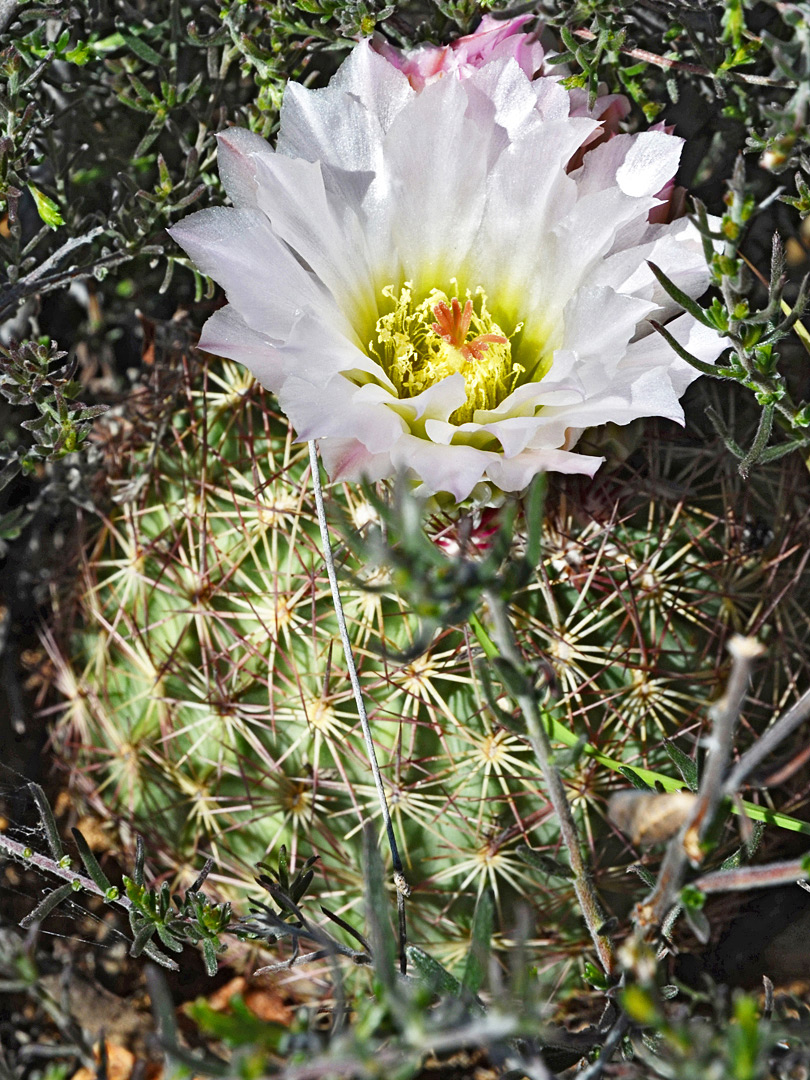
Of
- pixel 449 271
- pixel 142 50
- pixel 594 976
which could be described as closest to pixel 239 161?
pixel 449 271

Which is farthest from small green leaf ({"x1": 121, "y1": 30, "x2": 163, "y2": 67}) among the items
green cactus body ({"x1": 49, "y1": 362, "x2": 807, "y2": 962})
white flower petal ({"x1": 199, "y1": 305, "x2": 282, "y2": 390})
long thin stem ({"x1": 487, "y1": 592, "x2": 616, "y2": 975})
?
long thin stem ({"x1": 487, "y1": 592, "x2": 616, "y2": 975})

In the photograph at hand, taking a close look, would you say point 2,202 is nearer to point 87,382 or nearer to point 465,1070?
point 87,382

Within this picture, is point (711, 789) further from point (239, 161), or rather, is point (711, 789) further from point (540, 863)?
point (239, 161)

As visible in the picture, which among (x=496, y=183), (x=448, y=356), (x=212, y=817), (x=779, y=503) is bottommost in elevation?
(x=212, y=817)

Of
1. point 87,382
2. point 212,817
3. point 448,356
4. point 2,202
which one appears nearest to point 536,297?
point 448,356

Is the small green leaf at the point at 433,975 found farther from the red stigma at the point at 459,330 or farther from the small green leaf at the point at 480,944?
the red stigma at the point at 459,330

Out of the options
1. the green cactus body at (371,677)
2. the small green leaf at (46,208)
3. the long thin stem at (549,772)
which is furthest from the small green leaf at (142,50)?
the long thin stem at (549,772)

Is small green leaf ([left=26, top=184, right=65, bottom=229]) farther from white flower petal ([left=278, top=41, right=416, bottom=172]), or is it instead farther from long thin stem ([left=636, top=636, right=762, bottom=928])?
long thin stem ([left=636, top=636, right=762, bottom=928])

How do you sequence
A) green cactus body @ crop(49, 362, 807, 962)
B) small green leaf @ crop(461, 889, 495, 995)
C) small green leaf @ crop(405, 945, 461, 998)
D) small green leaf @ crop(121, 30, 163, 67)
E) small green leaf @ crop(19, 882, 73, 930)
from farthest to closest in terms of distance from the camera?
small green leaf @ crop(121, 30, 163, 67)
green cactus body @ crop(49, 362, 807, 962)
small green leaf @ crop(19, 882, 73, 930)
small green leaf @ crop(405, 945, 461, 998)
small green leaf @ crop(461, 889, 495, 995)
